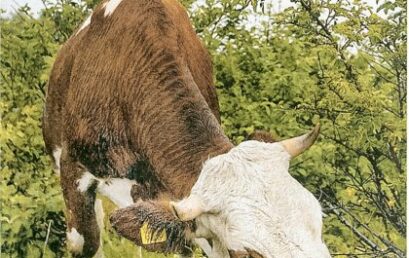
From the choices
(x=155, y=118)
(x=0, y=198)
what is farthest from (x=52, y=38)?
(x=155, y=118)

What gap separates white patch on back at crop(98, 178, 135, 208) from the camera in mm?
3973

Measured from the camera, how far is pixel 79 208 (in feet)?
14.4

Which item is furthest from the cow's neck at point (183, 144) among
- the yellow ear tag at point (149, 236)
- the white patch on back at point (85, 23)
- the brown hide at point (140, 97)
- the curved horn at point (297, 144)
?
the white patch on back at point (85, 23)

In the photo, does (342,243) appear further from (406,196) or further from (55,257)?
(55,257)

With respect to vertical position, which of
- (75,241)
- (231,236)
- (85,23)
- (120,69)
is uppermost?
(85,23)

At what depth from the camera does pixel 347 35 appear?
12.8 ft

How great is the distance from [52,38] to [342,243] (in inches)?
73.3

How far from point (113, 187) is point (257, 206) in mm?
1235

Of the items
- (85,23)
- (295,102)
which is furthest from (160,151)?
(85,23)

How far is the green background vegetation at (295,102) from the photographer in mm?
3941

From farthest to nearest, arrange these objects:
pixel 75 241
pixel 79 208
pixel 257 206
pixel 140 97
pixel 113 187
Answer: pixel 75 241 < pixel 79 208 < pixel 113 187 < pixel 140 97 < pixel 257 206

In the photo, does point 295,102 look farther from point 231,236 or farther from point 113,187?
point 231,236

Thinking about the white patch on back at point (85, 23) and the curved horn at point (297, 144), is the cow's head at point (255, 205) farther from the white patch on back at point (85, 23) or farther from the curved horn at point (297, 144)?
the white patch on back at point (85, 23)

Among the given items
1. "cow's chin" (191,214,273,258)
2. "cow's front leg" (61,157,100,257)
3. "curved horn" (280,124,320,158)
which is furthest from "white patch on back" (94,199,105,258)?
"curved horn" (280,124,320,158)
